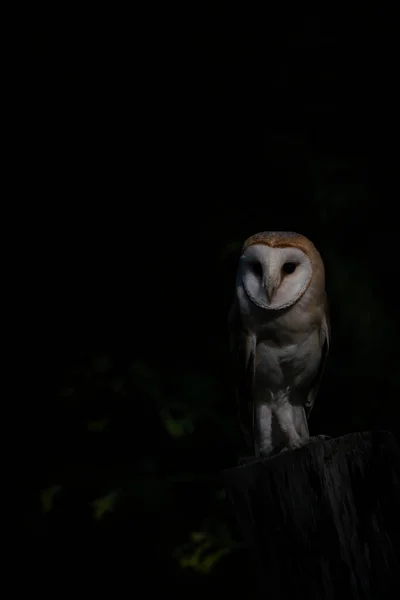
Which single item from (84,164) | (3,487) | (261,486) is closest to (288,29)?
(84,164)

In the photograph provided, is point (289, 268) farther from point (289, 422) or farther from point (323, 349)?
point (289, 422)

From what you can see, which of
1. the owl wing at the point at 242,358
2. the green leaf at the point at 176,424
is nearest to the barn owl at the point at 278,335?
the owl wing at the point at 242,358

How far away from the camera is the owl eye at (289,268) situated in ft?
8.08

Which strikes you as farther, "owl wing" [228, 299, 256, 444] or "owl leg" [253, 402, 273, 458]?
"owl leg" [253, 402, 273, 458]

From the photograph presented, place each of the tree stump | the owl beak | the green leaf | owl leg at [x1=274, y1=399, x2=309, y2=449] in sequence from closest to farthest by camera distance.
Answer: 1. the tree stump
2. the owl beak
3. owl leg at [x1=274, y1=399, x2=309, y2=449]
4. the green leaf

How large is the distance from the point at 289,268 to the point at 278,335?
0.17 meters

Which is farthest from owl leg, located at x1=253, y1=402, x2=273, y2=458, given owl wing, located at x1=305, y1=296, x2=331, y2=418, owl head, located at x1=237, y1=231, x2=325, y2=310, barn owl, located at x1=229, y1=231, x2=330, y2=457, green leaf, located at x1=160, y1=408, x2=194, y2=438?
green leaf, located at x1=160, y1=408, x2=194, y2=438

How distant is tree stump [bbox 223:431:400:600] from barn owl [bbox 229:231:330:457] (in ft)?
2.34

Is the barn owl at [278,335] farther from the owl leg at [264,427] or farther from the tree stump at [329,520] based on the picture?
the tree stump at [329,520]

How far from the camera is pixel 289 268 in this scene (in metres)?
2.47

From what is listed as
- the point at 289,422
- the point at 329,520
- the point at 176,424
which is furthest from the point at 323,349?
the point at 329,520

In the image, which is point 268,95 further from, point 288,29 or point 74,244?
point 74,244

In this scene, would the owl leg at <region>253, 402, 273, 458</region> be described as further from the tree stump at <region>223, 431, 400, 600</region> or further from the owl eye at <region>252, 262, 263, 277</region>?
the tree stump at <region>223, 431, 400, 600</region>

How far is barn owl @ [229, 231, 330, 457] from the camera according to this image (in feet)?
8.00
